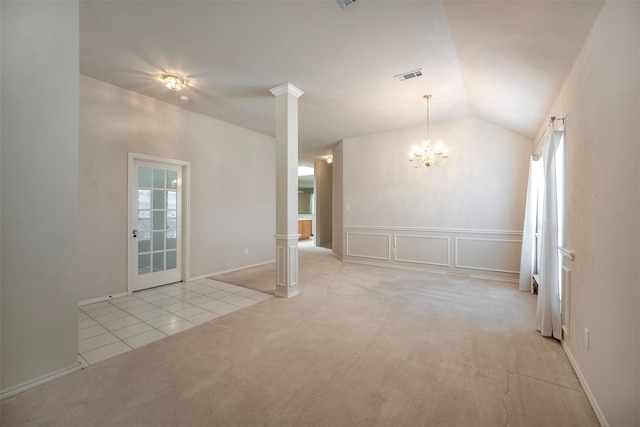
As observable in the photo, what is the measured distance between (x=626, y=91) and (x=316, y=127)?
4.78 m

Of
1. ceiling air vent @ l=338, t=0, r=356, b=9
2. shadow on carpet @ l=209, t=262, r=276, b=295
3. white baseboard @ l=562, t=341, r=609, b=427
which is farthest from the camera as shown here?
shadow on carpet @ l=209, t=262, r=276, b=295

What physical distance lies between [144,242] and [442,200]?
5.36m

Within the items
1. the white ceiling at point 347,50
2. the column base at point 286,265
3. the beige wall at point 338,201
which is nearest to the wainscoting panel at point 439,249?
the beige wall at point 338,201

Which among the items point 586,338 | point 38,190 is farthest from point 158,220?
point 586,338

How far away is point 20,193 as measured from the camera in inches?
72.2

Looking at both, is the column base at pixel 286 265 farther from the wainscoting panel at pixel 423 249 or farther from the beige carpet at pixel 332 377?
the wainscoting panel at pixel 423 249

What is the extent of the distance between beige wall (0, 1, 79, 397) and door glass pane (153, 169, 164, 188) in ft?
7.86

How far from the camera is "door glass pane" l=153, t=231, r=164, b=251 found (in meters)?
4.36

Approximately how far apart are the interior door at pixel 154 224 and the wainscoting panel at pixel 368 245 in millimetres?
3733

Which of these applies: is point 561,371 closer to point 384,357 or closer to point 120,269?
point 384,357

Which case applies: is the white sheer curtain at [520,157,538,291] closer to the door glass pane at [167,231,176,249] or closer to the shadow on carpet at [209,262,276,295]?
the shadow on carpet at [209,262,276,295]

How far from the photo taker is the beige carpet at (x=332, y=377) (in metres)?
1.62

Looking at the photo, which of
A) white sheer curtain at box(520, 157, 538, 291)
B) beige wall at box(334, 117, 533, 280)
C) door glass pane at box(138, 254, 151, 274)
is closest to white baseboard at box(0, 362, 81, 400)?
door glass pane at box(138, 254, 151, 274)

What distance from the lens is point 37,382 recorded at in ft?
6.19
